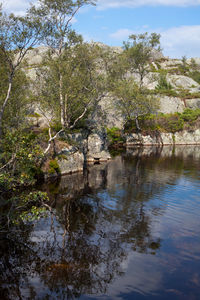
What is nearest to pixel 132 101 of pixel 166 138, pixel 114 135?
pixel 114 135

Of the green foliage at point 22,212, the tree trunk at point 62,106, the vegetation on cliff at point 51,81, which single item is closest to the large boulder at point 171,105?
the vegetation on cliff at point 51,81

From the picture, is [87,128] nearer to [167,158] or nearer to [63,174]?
[63,174]

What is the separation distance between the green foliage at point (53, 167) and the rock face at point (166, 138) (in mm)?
46436

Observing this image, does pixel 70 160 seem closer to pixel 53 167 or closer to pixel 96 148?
pixel 53 167

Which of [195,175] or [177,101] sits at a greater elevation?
[177,101]

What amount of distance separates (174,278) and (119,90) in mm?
67502

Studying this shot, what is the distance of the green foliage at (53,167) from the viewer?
4075 cm

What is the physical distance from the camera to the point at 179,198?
3181 centimetres

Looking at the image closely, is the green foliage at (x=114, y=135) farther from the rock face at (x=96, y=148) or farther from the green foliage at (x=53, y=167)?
the green foliage at (x=53, y=167)

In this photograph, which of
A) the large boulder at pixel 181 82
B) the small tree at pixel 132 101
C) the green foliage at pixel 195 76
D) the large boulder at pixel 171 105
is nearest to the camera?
the small tree at pixel 132 101

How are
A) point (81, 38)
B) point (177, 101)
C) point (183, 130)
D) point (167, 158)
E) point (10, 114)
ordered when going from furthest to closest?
point (177, 101), point (183, 130), point (167, 158), point (81, 38), point (10, 114)

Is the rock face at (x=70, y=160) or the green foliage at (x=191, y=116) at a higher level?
the green foliage at (x=191, y=116)

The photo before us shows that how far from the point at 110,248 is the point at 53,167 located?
23466 mm

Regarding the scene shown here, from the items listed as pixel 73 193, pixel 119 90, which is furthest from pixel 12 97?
pixel 119 90
